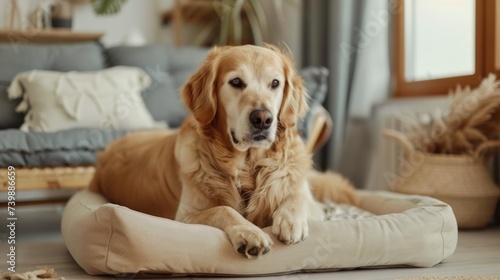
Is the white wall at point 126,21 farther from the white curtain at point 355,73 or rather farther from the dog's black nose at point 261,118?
the dog's black nose at point 261,118

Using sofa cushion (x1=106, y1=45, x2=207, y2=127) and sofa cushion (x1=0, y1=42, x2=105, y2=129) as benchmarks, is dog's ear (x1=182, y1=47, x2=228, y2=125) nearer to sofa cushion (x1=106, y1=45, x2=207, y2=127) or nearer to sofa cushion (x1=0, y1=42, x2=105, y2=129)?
sofa cushion (x1=106, y1=45, x2=207, y2=127)

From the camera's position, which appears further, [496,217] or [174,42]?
[174,42]

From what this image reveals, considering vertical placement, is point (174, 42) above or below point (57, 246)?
above

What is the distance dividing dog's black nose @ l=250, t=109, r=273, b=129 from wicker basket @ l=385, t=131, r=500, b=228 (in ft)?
4.17

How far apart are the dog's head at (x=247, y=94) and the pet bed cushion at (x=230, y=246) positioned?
31 cm

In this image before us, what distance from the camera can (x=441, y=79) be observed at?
330 cm

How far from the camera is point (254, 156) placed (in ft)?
5.95

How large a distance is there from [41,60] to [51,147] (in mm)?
959

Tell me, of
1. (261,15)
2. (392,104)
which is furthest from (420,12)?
(261,15)

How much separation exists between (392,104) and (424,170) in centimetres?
78

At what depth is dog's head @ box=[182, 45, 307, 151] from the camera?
1.67 m

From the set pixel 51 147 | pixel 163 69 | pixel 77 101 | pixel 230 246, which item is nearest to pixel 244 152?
pixel 230 246

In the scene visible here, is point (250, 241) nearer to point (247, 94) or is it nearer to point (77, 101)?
point (247, 94)

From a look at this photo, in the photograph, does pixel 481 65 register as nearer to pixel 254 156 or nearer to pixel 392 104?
pixel 392 104
